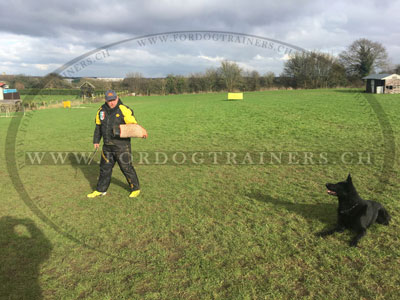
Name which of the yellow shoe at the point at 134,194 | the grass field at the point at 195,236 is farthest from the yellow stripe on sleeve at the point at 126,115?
the grass field at the point at 195,236

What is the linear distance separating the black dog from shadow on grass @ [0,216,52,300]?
14.0 ft

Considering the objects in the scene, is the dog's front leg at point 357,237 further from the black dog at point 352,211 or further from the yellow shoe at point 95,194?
the yellow shoe at point 95,194

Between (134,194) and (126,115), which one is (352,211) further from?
(126,115)

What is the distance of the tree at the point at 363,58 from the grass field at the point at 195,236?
60979 millimetres

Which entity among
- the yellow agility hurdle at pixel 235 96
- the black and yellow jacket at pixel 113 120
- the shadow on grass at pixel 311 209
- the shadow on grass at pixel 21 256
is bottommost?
the shadow on grass at pixel 21 256

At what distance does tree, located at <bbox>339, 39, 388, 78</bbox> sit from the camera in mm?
57688

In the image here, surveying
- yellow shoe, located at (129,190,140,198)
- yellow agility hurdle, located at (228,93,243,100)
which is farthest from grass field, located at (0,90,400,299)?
yellow agility hurdle, located at (228,93,243,100)

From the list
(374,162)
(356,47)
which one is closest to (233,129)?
(374,162)

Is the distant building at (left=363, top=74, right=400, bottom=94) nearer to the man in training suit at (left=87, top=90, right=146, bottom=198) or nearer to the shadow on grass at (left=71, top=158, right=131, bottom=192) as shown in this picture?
the shadow on grass at (left=71, top=158, right=131, bottom=192)

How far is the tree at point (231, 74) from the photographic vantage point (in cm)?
6000

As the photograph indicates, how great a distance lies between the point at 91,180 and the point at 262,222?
5.21 m

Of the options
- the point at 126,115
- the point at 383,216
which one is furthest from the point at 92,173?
the point at 383,216

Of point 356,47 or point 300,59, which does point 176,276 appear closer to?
point 300,59

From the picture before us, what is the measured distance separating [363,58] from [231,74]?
29798 millimetres
